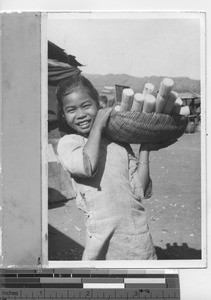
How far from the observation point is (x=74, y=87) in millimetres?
2061

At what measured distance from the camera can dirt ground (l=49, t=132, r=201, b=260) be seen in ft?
6.79

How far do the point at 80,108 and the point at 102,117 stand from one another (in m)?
0.10

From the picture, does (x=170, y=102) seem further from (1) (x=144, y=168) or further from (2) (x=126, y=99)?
(1) (x=144, y=168)

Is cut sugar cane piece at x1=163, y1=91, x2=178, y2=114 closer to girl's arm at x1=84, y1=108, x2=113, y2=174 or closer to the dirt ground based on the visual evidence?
the dirt ground

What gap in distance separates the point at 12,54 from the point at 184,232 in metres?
1.02

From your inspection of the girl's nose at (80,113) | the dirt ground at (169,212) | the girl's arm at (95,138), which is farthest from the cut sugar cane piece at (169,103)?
the girl's nose at (80,113)

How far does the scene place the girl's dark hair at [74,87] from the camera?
2.06 m

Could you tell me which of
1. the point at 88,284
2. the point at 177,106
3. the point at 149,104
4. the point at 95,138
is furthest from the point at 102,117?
the point at 88,284

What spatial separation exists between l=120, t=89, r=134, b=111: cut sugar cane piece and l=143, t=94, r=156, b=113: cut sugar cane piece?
6cm

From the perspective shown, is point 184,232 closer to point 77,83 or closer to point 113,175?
point 113,175

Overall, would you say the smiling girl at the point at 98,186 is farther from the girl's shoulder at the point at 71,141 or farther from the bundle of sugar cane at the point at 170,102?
the bundle of sugar cane at the point at 170,102

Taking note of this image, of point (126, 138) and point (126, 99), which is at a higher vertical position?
point (126, 99)

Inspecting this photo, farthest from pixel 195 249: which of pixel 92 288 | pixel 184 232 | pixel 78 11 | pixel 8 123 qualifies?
pixel 78 11

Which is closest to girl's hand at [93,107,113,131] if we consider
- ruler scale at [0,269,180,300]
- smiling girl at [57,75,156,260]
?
smiling girl at [57,75,156,260]
